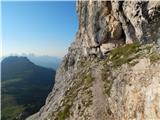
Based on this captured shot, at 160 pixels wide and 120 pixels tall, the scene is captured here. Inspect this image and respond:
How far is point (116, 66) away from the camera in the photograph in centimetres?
5766

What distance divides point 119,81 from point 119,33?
140 ft

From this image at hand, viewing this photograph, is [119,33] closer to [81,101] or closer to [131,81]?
[81,101]

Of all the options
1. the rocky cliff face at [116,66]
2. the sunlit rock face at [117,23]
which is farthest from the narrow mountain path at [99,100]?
the sunlit rock face at [117,23]

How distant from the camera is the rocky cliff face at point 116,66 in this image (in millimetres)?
37719

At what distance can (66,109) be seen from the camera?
63188 millimetres

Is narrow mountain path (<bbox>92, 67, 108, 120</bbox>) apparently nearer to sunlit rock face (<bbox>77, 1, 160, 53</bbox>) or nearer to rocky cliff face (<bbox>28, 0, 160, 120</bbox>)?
rocky cliff face (<bbox>28, 0, 160, 120</bbox>)

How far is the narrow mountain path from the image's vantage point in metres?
49.7

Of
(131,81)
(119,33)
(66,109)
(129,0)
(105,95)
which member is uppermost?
(129,0)

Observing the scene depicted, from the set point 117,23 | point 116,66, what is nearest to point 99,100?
point 116,66

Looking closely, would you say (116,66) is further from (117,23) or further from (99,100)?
(117,23)

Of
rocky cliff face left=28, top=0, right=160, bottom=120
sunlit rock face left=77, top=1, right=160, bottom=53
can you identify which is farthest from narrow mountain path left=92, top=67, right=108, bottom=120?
sunlit rock face left=77, top=1, right=160, bottom=53

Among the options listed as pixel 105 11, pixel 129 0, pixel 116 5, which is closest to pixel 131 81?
pixel 129 0

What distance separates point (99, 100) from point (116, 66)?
830 centimetres

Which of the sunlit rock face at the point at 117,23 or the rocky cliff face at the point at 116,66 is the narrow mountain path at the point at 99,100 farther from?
the sunlit rock face at the point at 117,23
